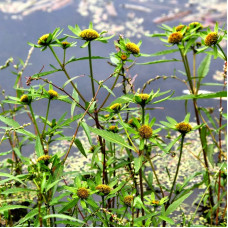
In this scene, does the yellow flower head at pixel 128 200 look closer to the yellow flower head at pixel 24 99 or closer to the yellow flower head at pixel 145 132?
the yellow flower head at pixel 145 132

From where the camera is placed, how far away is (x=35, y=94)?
4.09ft

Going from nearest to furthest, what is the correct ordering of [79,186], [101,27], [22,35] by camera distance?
[79,186] < [22,35] < [101,27]

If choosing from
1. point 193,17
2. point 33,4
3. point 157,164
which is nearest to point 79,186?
point 157,164

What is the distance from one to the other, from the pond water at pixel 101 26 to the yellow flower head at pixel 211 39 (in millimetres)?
1653

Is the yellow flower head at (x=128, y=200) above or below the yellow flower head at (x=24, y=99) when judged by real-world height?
below

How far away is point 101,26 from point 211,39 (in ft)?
9.86

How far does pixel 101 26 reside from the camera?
424 centimetres

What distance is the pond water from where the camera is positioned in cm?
323

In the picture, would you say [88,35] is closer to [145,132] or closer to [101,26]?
[145,132]

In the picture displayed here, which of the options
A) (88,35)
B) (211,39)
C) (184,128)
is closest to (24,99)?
(88,35)

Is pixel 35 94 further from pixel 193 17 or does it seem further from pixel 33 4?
pixel 33 4

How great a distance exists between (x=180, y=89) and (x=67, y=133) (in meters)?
1.06

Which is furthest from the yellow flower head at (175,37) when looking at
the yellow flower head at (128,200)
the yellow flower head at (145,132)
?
the yellow flower head at (128,200)

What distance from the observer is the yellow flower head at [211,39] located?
4.39ft
